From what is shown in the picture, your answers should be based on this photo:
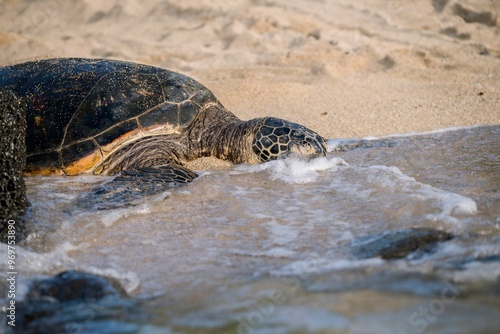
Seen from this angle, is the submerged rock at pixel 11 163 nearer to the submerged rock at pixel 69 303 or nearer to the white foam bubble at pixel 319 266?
the submerged rock at pixel 69 303

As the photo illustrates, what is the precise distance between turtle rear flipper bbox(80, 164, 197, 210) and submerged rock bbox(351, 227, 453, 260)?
1554mm

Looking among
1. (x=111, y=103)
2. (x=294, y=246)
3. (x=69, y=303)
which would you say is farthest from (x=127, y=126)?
(x=69, y=303)

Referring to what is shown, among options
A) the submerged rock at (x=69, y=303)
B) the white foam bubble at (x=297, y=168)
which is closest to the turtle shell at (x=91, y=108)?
the white foam bubble at (x=297, y=168)

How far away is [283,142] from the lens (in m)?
4.78

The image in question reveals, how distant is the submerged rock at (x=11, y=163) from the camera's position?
3326 mm

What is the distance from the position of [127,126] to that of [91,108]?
0.32 metres

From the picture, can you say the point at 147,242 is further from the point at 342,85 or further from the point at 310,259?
the point at 342,85

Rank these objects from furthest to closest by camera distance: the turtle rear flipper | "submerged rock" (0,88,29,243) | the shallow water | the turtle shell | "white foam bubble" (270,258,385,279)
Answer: the turtle shell → the turtle rear flipper → "submerged rock" (0,88,29,243) → "white foam bubble" (270,258,385,279) → the shallow water

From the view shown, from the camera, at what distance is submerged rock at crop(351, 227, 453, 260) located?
9.25ft

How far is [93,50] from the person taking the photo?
8.45 m

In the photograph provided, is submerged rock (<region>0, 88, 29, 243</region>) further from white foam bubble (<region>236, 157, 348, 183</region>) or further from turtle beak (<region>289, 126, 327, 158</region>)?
turtle beak (<region>289, 126, 327, 158</region>)

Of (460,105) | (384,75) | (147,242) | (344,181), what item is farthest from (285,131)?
(384,75)

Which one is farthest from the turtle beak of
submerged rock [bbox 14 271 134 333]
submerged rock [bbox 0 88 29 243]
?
submerged rock [bbox 14 271 134 333]

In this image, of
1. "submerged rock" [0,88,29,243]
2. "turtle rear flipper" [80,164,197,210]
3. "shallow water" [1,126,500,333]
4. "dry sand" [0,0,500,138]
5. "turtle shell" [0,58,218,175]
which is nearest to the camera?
"shallow water" [1,126,500,333]
